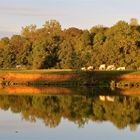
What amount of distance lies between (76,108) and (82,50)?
55.7m

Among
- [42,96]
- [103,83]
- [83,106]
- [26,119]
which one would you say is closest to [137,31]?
[103,83]

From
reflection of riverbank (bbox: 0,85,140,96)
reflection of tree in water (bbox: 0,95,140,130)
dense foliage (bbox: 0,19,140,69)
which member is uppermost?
dense foliage (bbox: 0,19,140,69)

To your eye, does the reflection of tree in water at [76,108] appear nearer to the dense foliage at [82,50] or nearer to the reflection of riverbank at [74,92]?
the reflection of riverbank at [74,92]

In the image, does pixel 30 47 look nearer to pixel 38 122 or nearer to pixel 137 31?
pixel 137 31

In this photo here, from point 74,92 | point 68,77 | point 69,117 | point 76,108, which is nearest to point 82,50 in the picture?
point 68,77

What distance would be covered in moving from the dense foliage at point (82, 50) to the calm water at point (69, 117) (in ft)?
118

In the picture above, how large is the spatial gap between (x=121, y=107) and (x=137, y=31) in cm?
5190

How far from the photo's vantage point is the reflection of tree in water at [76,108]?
32.6 metres

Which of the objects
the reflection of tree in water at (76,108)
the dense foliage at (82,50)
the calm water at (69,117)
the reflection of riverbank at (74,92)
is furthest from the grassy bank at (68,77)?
the reflection of tree in water at (76,108)

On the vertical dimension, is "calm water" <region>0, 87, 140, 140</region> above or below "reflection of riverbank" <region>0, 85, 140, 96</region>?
below

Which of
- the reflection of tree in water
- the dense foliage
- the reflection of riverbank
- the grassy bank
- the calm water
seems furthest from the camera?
the dense foliage

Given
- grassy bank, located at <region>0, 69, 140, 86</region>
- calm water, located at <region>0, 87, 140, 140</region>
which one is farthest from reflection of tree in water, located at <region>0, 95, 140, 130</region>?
grassy bank, located at <region>0, 69, 140, 86</region>

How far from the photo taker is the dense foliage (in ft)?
285

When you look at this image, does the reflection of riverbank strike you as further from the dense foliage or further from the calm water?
the dense foliage
